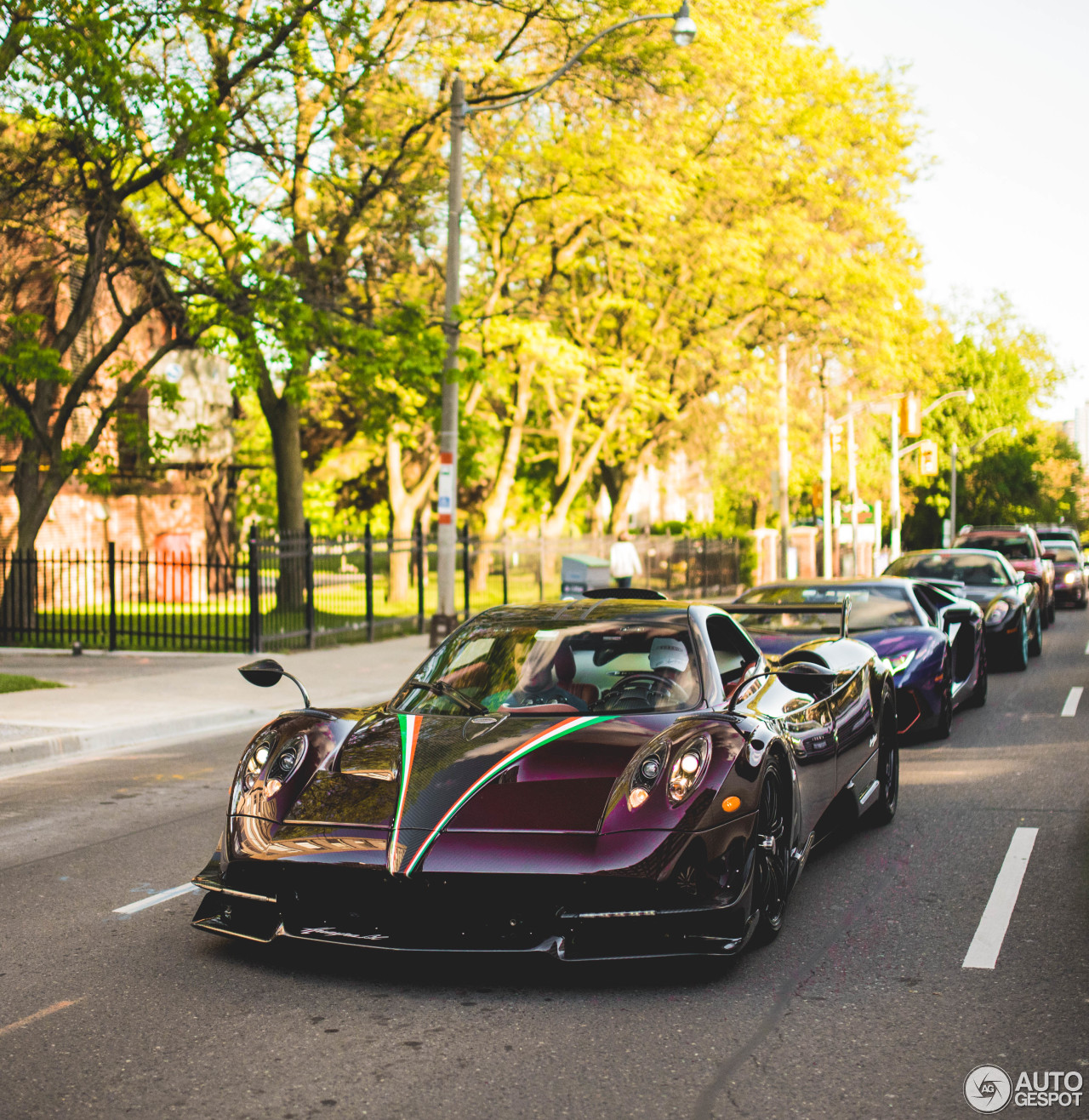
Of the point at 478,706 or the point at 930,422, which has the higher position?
the point at 930,422

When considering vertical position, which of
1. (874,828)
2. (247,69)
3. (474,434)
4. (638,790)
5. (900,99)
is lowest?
(874,828)

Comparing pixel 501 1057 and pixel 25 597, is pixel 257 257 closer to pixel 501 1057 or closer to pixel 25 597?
pixel 25 597

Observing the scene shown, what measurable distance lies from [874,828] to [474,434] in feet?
87.2

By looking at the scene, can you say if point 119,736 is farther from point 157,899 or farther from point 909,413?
point 909,413

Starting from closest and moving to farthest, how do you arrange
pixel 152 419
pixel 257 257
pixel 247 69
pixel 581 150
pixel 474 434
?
pixel 247 69
pixel 257 257
pixel 581 150
pixel 474 434
pixel 152 419

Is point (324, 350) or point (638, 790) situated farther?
point (324, 350)

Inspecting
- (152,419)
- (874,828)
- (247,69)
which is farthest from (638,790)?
(152,419)

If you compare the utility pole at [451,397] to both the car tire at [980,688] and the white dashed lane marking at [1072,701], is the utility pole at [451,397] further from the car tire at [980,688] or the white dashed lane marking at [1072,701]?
the white dashed lane marking at [1072,701]

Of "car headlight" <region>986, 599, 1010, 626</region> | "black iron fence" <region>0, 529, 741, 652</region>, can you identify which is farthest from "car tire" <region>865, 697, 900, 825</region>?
"car headlight" <region>986, 599, 1010, 626</region>

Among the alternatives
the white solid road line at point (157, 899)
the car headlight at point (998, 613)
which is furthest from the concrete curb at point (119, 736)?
the car headlight at point (998, 613)

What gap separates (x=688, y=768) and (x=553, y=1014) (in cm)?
96

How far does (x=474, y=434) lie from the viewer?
33.2 m

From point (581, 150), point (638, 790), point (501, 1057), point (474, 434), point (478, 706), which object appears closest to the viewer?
point (501, 1057)

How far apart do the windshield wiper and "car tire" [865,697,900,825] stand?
261 centimetres
